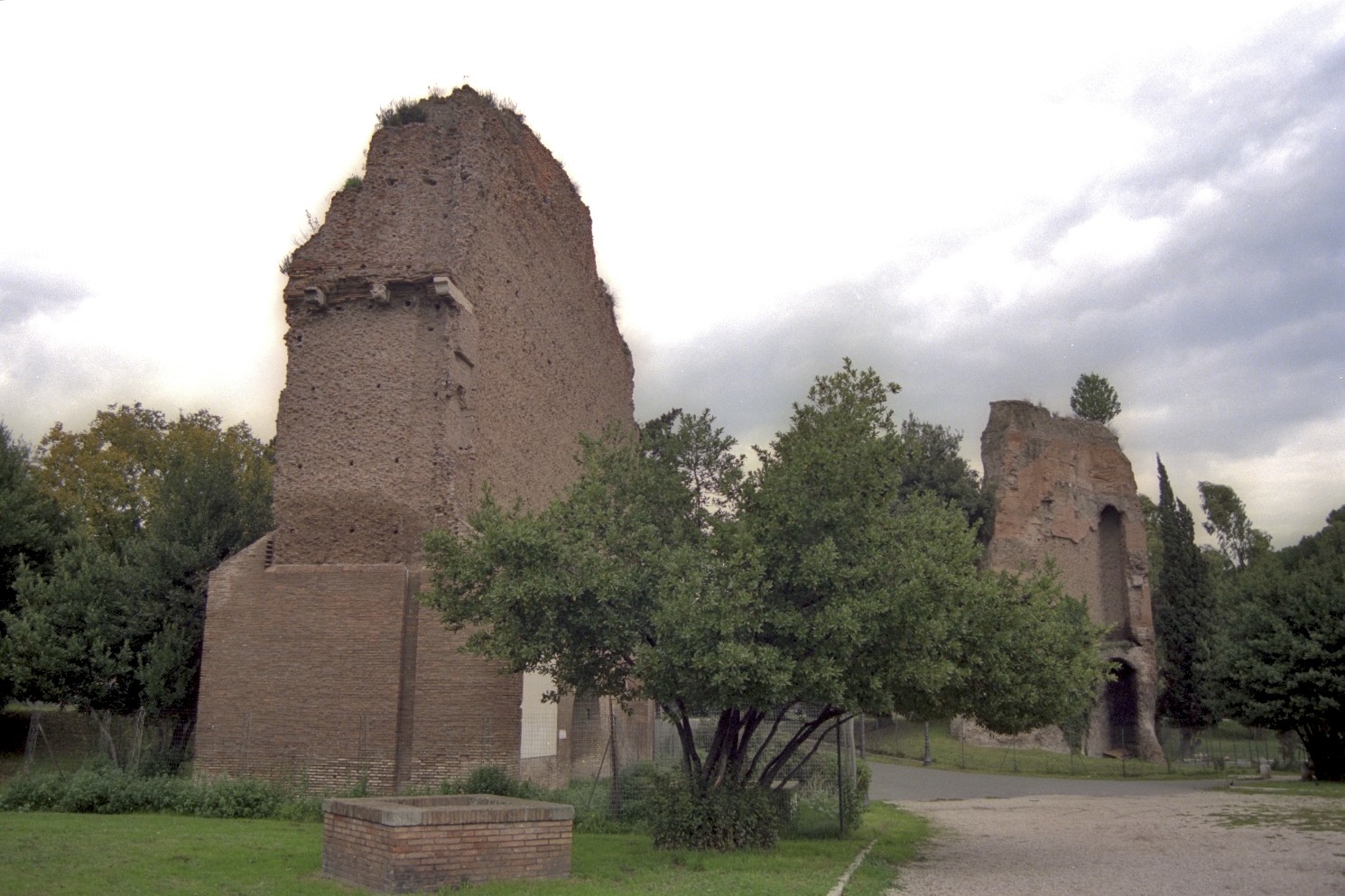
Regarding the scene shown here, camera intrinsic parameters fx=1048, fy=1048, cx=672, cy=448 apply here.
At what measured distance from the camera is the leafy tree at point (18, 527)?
24.0m

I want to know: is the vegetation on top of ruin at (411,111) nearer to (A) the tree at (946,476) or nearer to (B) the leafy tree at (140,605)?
(B) the leafy tree at (140,605)

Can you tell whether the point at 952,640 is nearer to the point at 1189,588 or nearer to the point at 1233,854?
the point at 1233,854

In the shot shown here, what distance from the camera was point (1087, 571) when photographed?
142ft

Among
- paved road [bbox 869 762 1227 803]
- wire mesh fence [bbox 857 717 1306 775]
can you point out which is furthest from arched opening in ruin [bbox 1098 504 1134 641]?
paved road [bbox 869 762 1227 803]

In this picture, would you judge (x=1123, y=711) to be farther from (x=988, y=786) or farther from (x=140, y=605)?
(x=140, y=605)

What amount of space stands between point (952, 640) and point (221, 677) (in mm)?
12319

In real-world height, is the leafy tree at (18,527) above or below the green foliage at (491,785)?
above

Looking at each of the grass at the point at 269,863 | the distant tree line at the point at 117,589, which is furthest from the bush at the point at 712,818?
the distant tree line at the point at 117,589

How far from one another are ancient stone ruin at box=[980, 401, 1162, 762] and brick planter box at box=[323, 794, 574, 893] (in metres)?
33.2

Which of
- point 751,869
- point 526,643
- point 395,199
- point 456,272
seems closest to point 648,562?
point 526,643

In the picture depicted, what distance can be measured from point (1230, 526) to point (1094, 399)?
18.2 meters

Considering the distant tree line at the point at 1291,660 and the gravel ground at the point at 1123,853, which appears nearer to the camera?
the gravel ground at the point at 1123,853

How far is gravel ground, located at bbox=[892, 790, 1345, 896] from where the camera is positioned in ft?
39.3

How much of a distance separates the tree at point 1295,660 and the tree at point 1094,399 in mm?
31265
